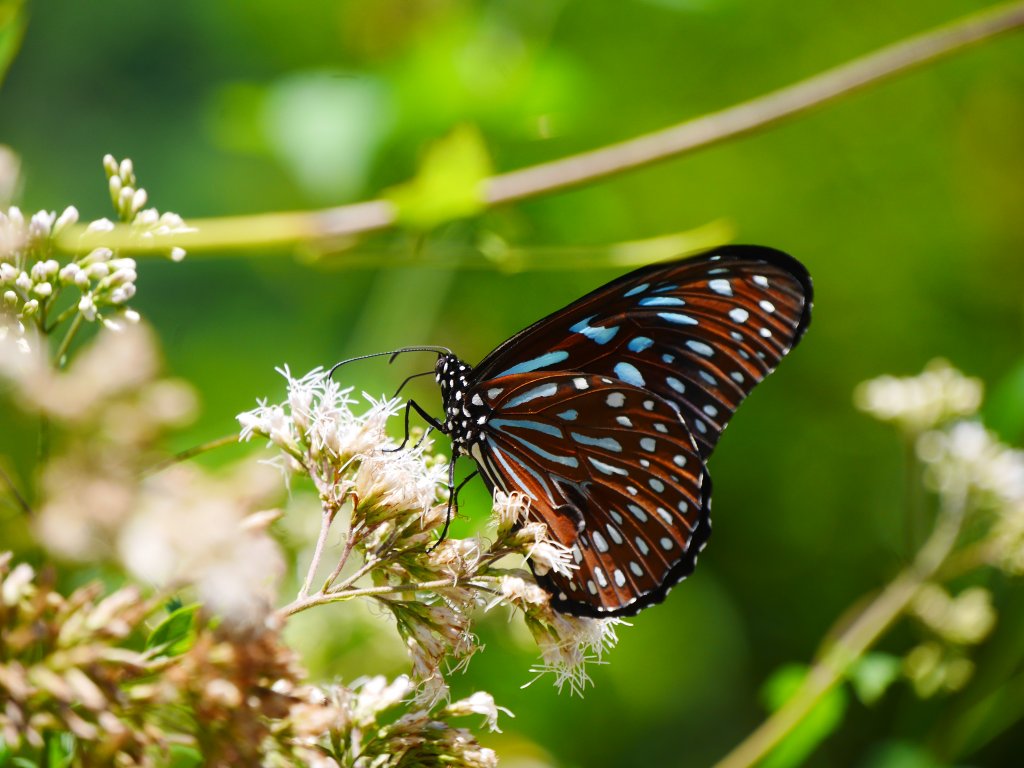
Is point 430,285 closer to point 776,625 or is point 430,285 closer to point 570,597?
point 570,597

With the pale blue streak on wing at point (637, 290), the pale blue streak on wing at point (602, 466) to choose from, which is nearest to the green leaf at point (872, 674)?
the pale blue streak on wing at point (602, 466)

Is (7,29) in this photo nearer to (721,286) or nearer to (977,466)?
(721,286)

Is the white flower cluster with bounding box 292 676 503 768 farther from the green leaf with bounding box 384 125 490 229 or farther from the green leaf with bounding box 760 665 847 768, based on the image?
the green leaf with bounding box 760 665 847 768

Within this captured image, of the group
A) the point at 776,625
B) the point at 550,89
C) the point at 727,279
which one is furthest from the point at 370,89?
the point at 776,625

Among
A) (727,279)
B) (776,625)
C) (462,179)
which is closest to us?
(462,179)

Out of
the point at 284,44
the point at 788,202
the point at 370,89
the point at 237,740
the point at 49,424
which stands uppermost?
the point at 284,44

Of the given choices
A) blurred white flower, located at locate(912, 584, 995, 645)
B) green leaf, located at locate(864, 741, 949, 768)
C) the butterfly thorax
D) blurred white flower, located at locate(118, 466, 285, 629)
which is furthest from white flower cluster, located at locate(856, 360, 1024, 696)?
blurred white flower, located at locate(118, 466, 285, 629)

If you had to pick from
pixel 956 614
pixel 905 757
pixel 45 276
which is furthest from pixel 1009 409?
pixel 45 276
